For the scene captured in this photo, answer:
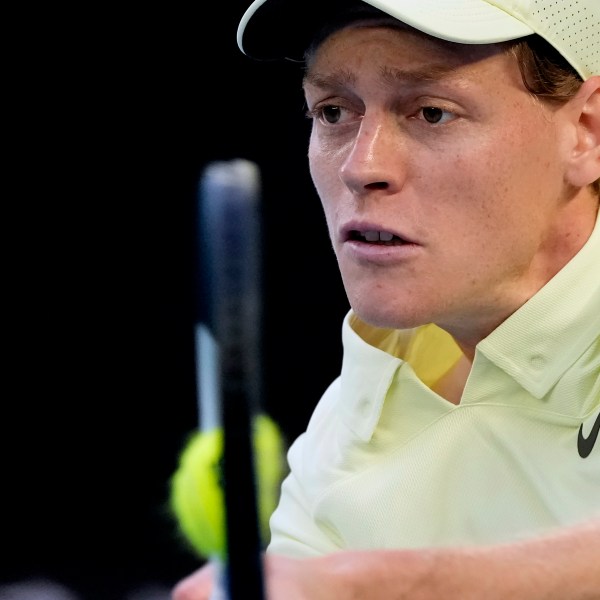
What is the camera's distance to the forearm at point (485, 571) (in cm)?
81

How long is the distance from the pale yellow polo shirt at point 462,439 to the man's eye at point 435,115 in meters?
0.23

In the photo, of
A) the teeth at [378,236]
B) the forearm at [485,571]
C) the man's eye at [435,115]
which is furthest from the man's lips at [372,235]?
the forearm at [485,571]

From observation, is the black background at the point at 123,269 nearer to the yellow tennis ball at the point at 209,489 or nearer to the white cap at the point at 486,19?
the white cap at the point at 486,19

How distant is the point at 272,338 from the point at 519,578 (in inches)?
61.1

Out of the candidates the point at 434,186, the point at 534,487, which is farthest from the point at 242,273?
the point at 534,487

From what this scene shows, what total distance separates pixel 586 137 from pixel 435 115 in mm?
209

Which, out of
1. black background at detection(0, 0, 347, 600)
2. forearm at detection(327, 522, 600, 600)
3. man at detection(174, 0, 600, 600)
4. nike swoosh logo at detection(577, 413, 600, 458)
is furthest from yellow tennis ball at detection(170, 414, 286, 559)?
black background at detection(0, 0, 347, 600)

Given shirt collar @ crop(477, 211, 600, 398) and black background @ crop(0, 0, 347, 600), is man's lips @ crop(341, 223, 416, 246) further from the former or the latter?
black background @ crop(0, 0, 347, 600)

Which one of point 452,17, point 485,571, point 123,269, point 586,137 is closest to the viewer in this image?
point 485,571

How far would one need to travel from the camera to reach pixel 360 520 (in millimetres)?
1410

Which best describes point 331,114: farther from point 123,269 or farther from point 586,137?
point 123,269

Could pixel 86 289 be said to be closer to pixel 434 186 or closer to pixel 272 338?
pixel 272 338

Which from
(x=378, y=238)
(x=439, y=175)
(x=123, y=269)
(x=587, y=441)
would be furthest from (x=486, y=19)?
(x=123, y=269)

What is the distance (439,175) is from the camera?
4.15ft
